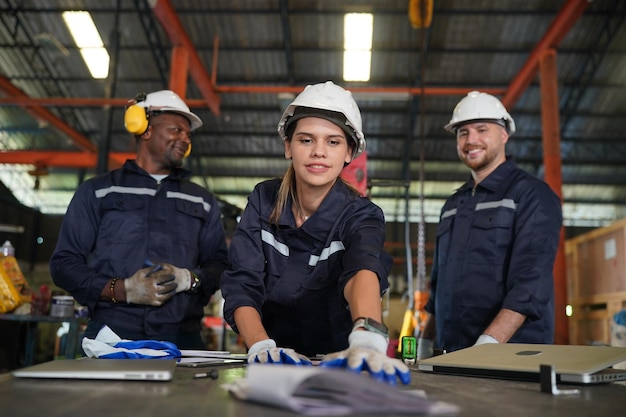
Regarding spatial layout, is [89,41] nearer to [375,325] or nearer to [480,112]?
[480,112]

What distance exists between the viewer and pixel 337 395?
39.6 inches

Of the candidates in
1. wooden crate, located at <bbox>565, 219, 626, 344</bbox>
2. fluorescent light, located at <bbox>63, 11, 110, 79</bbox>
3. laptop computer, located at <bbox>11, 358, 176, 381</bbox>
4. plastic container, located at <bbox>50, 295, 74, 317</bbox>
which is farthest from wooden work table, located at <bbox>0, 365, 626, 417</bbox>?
fluorescent light, located at <bbox>63, 11, 110, 79</bbox>

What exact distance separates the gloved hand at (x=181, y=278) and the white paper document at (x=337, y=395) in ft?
6.60

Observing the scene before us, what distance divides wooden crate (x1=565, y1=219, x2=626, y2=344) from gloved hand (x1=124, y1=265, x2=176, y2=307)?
4.32m

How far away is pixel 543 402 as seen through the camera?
1210 millimetres

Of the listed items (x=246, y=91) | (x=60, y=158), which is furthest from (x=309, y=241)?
(x=60, y=158)

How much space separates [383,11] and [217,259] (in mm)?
8502

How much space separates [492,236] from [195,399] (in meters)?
2.24

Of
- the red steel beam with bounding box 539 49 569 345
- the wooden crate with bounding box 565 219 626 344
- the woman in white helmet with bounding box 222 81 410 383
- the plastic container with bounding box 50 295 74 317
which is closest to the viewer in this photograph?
the woman in white helmet with bounding box 222 81 410 383

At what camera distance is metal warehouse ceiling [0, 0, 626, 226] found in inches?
405

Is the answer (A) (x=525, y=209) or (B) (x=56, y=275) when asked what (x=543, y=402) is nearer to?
(A) (x=525, y=209)

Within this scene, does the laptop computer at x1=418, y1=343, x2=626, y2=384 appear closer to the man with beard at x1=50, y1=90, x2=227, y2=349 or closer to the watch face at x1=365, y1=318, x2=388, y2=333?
the watch face at x1=365, y1=318, x2=388, y2=333

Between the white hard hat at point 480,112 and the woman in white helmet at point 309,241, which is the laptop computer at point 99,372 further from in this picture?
the white hard hat at point 480,112

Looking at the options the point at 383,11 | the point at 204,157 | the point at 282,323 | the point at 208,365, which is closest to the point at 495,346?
the point at 282,323
